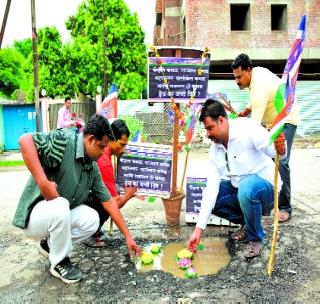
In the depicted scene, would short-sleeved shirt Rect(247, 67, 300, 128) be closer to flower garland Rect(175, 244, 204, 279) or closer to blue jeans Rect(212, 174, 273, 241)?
blue jeans Rect(212, 174, 273, 241)

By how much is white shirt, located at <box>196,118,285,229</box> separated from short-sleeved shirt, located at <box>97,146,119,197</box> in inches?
38.0

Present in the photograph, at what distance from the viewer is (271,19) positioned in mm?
20469

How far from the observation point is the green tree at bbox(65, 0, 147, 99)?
21891 millimetres

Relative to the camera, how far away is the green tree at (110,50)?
21.9 meters

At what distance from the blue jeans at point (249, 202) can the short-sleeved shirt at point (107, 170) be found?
1026 mm

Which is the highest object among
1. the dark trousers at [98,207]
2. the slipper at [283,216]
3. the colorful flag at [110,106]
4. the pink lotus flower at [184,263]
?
the colorful flag at [110,106]

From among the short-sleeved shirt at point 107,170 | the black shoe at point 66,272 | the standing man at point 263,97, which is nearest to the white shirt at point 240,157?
the standing man at point 263,97

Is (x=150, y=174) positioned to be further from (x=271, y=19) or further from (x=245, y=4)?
(x=271, y=19)

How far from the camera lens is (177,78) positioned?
4336 mm

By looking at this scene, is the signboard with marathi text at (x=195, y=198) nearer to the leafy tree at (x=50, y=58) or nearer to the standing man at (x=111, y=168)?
the standing man at (x=111, y=168)

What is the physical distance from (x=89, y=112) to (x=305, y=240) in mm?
18130

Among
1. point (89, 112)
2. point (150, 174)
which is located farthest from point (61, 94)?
point (150, 174)

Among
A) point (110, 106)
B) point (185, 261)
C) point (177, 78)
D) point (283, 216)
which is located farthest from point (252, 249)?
point (110, 106)

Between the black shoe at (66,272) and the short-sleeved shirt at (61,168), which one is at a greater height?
the short-sleeved shirt at (61,168)
